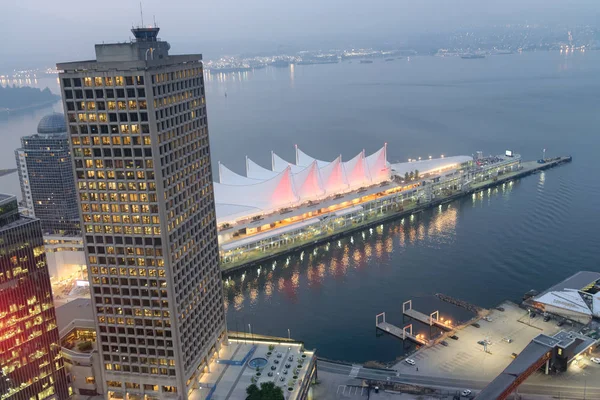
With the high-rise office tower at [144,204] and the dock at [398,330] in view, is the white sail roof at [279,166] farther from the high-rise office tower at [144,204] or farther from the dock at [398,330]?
the high-rise office tower at [144,204]

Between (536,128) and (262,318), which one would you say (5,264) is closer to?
(262,318)

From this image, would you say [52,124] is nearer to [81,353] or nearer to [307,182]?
[307,182]

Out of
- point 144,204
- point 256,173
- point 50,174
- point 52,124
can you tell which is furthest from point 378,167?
point 144,204

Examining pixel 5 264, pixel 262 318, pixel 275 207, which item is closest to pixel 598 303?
pixel 262 318

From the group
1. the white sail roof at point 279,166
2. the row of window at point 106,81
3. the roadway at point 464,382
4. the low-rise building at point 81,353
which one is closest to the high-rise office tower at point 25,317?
the low-rise building at point 81,353

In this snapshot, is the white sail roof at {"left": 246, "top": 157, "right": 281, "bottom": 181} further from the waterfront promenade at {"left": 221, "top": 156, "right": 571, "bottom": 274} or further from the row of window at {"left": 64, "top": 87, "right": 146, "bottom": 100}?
the row of window at {"left": 64, "top": 87, "right": 146, "bottom": 100}

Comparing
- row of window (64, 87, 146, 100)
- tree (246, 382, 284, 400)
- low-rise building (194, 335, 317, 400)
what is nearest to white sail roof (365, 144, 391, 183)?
low-rise building (194, 335, 317, 400)
